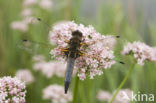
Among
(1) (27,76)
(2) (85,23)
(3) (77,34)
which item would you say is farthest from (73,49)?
(1) (27,76)

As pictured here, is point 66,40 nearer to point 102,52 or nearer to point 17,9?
point 102,52

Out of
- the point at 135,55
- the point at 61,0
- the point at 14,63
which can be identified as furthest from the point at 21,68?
the point at 135,55

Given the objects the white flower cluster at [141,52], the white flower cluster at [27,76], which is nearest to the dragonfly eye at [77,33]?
the white flower cluster at [141,52]

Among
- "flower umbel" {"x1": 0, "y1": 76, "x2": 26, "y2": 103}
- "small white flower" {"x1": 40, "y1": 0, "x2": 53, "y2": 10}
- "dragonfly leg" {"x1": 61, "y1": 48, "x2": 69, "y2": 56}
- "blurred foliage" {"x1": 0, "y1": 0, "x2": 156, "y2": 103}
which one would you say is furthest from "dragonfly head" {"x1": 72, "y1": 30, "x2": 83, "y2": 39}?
"small white flower" {"x1": 40, "y1": 0, "x2": 53, "y2": 10}

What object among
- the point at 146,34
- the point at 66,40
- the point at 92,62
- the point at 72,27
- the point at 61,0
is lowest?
the point at 92,62

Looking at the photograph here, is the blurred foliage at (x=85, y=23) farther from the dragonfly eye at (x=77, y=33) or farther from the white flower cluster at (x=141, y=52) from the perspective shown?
the dragonfly eye at (x=77, y=33)

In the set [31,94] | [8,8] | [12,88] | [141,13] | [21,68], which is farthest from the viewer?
[8,8]

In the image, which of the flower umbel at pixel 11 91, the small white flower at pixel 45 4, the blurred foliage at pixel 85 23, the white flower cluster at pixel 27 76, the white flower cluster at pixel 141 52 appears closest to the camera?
the flower umbel at pixel 11 91
